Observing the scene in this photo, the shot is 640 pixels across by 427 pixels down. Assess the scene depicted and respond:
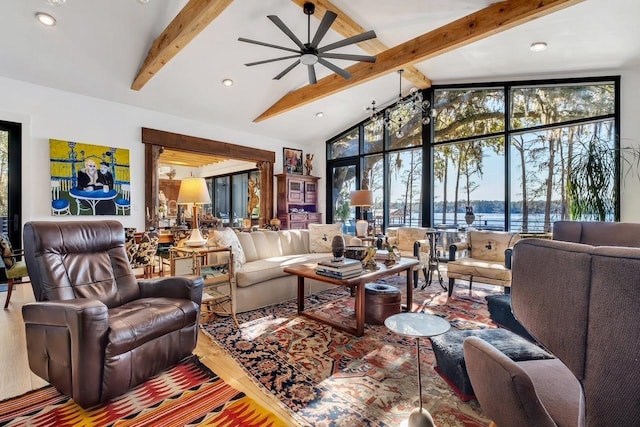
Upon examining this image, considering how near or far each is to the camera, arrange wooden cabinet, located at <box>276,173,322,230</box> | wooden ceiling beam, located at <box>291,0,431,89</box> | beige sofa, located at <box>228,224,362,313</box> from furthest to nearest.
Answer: wooden cabinet, located at <box>276,173,322,230</box> → wooden ceiling beam, located at <box>291,0,431,89</box> → beige sofa, located at <box>228,224,362,313</box>

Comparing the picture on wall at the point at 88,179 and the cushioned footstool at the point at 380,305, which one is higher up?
the picture on wall at the point at 88,179

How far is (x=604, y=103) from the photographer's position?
165 inches

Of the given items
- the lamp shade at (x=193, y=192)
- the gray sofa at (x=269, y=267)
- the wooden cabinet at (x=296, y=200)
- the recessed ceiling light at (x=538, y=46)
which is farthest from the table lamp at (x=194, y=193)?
→ the recessed ceiling light at (x=538, y=46)

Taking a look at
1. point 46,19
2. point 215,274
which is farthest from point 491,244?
point 46,19

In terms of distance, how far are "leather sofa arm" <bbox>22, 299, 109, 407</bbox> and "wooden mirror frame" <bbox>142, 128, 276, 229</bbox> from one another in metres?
3.64

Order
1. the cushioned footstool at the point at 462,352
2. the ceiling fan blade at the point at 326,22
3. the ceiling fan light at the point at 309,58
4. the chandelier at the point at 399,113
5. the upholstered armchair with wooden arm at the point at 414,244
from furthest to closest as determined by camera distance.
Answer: the chandelier at the point at 399,113
the upholstered armchair with wooden arm at the point at 414,244
the ceiling fan light at the point at 309,58
the ceiling fan blade at the point at 326,22
the cushioned footstool at the point at 462,352

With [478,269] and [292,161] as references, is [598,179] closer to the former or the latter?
[478,269]

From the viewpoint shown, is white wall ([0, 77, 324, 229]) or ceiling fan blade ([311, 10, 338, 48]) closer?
ceiling fan blade ([311, 10, 338, 48])

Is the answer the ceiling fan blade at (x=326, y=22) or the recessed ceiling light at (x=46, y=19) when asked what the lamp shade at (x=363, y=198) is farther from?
the recessed ceiling light at (x=46, y=19)

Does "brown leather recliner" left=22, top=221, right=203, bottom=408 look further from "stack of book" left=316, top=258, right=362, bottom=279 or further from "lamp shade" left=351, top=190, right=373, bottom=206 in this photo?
"lamp shade" left=351, top=190, right=373, bottom=206

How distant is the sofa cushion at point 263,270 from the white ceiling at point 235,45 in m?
2.90

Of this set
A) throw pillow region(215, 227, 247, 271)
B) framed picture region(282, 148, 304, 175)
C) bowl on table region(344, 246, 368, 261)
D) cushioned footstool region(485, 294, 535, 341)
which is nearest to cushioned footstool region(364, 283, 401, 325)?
bowl on table region(344, 246, 368, 261)

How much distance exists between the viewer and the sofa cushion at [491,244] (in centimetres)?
385

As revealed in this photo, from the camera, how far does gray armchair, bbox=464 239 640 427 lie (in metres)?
0.67
